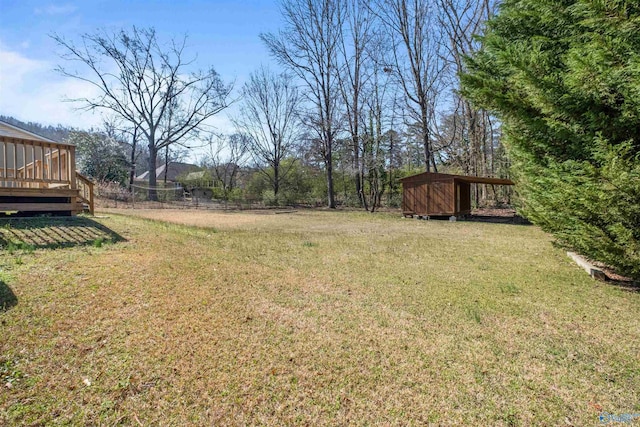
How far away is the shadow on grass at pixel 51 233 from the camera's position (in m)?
4.34

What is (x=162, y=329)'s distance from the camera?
2395 millimetres

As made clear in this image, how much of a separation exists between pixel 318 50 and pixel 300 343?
71.1ft

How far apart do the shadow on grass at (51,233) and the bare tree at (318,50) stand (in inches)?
616

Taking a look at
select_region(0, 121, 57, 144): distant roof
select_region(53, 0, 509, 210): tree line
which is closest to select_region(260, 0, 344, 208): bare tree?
select_region(53, 0, 509, 210): tree line

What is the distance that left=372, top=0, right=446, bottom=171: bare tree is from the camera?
17.0 meters

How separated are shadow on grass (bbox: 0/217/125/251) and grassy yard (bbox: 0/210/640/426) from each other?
12 cm

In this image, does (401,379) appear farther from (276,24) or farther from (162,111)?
(162,111)

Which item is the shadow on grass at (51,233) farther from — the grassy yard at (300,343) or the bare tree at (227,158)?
the bare tree at (227,158)

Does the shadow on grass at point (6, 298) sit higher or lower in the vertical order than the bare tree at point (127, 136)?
lower

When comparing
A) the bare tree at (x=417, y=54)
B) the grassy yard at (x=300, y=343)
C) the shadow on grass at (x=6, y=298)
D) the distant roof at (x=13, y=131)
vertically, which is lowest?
the grassy yard at (x=300, y=343)

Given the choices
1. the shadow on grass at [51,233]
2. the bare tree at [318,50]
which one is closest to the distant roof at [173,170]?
the bare tree at [318,50]

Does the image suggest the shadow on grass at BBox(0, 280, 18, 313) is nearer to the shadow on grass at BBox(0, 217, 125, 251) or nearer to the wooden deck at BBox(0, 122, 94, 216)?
the shadow on grass at BBox(0, 217, 125, 251)

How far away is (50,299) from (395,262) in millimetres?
4067

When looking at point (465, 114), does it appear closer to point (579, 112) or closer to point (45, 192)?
point (579, 112)
